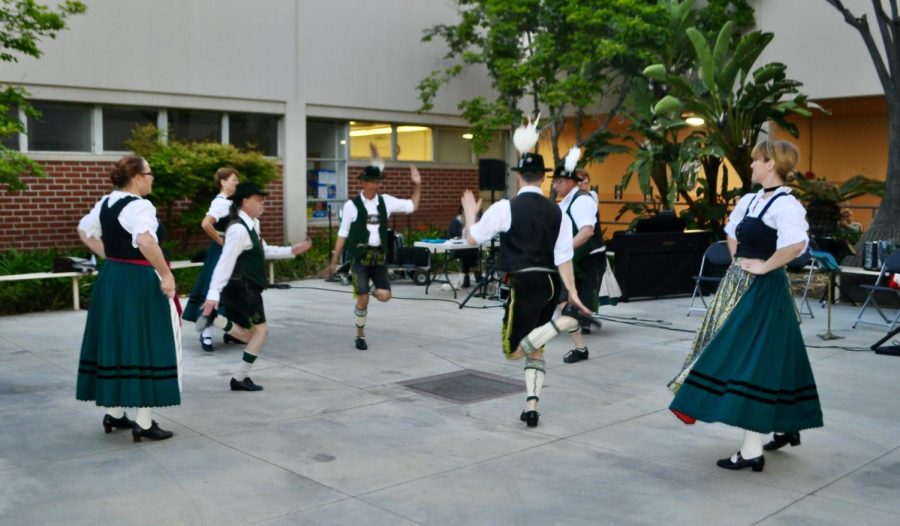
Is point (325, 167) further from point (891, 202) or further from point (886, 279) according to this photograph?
point (886, 279)

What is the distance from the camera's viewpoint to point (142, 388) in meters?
5.91

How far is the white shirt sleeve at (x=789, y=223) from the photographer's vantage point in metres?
5.31

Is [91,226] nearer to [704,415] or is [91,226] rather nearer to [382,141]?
[704,415]

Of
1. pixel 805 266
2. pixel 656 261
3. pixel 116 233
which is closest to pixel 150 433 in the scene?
pixel 116 233

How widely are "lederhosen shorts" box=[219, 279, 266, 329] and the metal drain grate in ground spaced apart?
1363 mm

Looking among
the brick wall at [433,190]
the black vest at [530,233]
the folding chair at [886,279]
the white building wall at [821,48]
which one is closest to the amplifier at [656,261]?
the folding chair at [886,279]

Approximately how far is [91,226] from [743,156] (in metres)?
12.0

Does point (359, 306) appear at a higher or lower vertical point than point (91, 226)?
lower

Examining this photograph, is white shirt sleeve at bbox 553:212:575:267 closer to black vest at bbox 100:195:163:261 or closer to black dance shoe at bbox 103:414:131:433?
black vest at bbox 100:195:163:261

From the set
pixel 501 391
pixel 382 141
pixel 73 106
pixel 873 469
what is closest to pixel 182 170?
pixel 73 106

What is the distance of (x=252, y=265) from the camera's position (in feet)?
25.6

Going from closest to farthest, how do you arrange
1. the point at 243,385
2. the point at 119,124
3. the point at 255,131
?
the point at 243,385 → the point at 119,124 → the point at 255,131

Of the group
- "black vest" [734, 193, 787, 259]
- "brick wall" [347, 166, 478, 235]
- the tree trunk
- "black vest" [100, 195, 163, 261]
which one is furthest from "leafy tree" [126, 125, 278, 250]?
"black vest" [734, 193, 787, 259]

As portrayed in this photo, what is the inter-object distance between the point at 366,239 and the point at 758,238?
4743 millimetres
